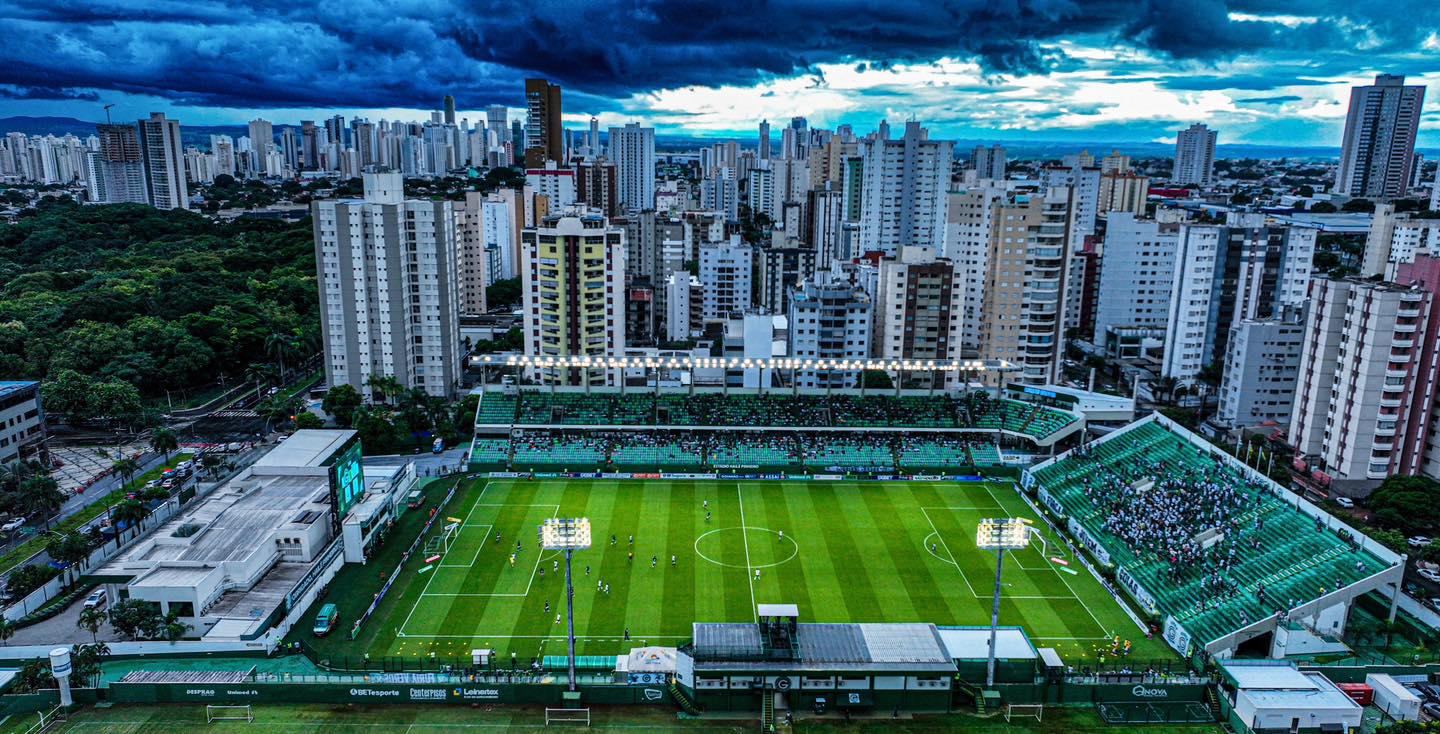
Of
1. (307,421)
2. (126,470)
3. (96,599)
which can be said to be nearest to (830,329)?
(307,421)

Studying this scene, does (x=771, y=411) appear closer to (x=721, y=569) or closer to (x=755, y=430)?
(x=755, y=430)

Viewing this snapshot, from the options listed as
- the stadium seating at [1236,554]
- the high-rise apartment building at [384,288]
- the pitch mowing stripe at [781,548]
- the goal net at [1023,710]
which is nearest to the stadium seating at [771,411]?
the pitch mowing stripe at [781,548]

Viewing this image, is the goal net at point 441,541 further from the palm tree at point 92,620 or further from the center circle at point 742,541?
the palm tree at point 92,620

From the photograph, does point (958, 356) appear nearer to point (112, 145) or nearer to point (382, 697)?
point (382, 697)

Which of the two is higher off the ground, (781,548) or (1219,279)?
(1219,279)

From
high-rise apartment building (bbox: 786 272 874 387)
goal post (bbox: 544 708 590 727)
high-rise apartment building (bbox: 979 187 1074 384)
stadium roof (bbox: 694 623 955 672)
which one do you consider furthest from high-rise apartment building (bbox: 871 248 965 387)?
goal post (bbox: 544 708 590 727)

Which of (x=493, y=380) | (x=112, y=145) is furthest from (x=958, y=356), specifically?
(x=112, y=145)
